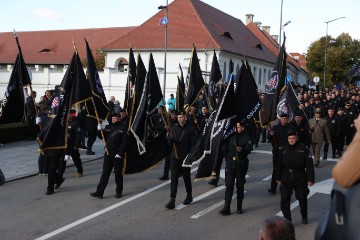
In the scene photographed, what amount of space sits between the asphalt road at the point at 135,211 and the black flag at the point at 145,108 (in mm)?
1220

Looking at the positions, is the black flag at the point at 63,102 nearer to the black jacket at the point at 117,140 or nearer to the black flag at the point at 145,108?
the black jacket at the point at 117,140

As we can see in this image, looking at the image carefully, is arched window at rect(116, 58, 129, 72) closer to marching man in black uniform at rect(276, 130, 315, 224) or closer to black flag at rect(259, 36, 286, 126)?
black flag at rect(259, 36, 286, 126)

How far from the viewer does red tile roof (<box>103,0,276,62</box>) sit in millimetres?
41844

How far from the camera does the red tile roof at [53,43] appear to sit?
53219mm

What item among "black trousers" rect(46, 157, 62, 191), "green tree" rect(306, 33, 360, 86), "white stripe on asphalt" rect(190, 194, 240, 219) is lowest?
"white stripe on asphalt" rect(190, 194, 240, 219)

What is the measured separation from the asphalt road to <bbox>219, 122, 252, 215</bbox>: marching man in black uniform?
31cm

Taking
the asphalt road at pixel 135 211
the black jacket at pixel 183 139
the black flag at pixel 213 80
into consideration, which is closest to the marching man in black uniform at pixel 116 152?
the asphalt road at pixel 135 211

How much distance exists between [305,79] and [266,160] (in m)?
74.7

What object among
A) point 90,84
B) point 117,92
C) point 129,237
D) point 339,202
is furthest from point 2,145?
point 117,92

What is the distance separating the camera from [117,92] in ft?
117

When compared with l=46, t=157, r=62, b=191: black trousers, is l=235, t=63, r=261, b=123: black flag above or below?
above

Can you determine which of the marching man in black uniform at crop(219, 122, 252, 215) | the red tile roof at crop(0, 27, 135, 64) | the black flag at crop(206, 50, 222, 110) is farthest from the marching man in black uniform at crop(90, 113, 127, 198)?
the red tile roof at crop(0, 27, 135, 64)

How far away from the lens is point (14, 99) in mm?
11906

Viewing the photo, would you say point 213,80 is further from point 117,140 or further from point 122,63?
point 122,63
